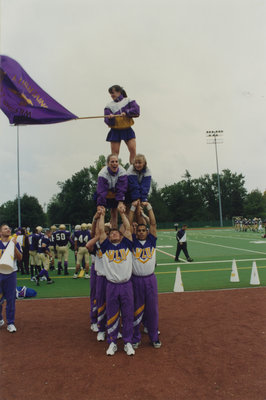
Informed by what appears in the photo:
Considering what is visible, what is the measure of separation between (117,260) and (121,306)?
81 centimetres

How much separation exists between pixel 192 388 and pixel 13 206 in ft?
240

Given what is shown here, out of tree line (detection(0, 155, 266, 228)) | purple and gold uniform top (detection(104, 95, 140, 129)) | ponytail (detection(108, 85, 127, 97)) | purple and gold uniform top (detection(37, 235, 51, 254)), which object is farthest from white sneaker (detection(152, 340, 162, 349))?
tree line (detection(0, 155, 266, 228))

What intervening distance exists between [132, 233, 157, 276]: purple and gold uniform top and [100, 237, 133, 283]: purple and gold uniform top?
0.16 metres

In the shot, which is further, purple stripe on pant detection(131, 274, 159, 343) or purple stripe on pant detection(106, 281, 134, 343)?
purple stripe on pant detection(131, 274, 159, 343)

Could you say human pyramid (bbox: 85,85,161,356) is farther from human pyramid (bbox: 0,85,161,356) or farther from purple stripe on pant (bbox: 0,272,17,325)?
purple stripe on pant (bbox: 0,272,17,325)

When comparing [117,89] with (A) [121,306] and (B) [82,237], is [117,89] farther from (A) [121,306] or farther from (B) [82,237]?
(B) [82,237]

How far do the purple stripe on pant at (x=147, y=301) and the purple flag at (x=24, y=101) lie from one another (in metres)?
3.46

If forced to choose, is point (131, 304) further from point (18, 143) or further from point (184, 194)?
point (184, 194)

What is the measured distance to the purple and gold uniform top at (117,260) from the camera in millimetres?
5566

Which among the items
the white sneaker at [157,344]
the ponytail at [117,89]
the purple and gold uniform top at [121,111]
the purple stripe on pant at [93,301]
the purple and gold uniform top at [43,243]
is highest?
the ponytail at [117,89]

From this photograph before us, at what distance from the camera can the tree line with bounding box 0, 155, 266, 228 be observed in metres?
72.2

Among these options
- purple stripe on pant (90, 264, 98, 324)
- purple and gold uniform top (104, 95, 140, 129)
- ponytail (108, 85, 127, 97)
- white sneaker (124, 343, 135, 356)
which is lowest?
white sneaker (124, 343, 135, 356)

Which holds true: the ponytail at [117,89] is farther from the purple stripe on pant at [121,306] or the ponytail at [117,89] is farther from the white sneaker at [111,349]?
the white sneaker at [111,349]

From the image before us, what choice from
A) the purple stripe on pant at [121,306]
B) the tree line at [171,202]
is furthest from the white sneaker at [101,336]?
the tree line at [171,202]
